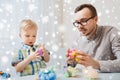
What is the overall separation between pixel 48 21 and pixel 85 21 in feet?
2.98

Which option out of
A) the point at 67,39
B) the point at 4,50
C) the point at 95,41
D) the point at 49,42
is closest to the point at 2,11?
the point at 4,50

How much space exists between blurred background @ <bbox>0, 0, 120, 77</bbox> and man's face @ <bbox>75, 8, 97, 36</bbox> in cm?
84

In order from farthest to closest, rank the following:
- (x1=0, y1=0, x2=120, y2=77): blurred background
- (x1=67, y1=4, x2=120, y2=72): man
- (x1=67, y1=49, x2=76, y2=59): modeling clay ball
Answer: (x1=0, y1=0, x2=120, y2=77): blurred background → (x1=67, y1=4, x2=120, y2=72): man → (x1=67, y1=49, x2=76, y2=59): modeling clay ball

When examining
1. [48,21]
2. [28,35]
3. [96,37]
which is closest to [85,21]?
[96,37]

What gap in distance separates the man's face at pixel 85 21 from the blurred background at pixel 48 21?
842 millimetres

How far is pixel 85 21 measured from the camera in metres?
1.84

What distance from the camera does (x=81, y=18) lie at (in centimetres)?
182

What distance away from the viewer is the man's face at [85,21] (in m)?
1.82

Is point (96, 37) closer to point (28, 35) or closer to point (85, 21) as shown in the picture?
point (85, 21)

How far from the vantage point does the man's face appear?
182 centimetres

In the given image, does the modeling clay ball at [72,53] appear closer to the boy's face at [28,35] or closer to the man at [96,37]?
the man at [96,37]

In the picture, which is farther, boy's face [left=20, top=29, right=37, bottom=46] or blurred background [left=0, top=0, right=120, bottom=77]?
blurred background [left=0, top=0, right=120, bottom=77]

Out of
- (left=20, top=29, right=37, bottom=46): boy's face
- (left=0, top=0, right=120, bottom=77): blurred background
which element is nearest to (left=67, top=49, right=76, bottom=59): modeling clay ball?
(left=20, top=29, right=37, bottom=46): boy's face

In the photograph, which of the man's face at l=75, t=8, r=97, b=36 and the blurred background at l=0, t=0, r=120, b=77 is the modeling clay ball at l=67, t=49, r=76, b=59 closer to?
the man's face at l=75, t=8, r=97, b=36
